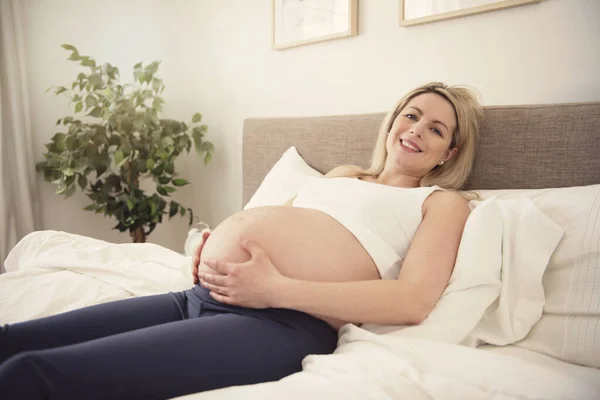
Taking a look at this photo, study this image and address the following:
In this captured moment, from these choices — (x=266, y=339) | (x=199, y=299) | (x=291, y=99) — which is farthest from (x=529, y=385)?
(x=291, y=99)

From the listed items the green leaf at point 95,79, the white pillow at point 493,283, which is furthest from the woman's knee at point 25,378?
the green leaf at point 95,79

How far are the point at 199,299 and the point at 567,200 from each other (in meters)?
0.90

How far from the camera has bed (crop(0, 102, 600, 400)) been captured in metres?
0.86

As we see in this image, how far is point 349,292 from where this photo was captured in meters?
1.03

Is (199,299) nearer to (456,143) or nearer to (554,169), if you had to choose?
(456,143)

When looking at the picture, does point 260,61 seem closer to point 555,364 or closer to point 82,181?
point 82,181

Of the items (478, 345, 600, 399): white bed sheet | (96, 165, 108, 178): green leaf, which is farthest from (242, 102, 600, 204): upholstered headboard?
(96, 165, 108, 178): green leaf

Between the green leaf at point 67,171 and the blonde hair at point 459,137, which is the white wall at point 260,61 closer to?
→ the blonde hair at point 459,137

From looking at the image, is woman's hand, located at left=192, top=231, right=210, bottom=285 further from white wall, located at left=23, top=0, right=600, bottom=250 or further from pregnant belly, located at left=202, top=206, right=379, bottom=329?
white wall, located at left=23, top=0, right=600, bottom=250

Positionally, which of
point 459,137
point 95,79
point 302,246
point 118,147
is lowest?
point 302,246

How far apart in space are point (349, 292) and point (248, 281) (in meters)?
0.21

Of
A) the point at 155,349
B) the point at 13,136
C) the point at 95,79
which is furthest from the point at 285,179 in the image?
the point at 13,136

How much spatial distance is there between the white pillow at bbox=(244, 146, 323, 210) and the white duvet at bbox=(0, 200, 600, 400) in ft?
1.36

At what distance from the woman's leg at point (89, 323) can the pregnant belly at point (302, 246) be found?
6.2 inches
